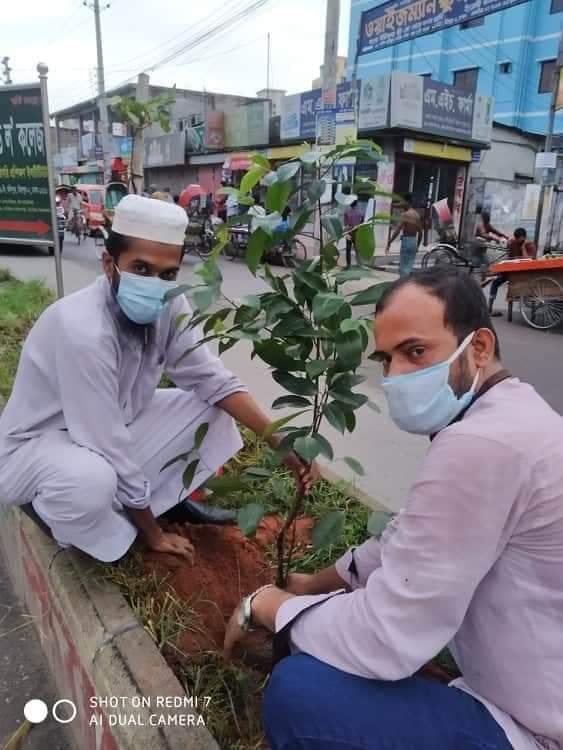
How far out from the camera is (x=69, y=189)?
17203mm

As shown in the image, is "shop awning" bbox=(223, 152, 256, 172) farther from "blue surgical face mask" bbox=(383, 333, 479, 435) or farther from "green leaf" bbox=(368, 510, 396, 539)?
"blue surgical face mask" bbox=(383, 333, 479, 435)

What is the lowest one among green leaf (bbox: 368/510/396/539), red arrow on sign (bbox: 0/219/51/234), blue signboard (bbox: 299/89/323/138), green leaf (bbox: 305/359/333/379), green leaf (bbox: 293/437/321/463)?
green leaf (bbox: 368/510/396/539)

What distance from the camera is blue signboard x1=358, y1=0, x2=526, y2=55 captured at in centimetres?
935

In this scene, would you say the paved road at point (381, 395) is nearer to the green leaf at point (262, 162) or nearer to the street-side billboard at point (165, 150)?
the green leaf at point (262, 162)

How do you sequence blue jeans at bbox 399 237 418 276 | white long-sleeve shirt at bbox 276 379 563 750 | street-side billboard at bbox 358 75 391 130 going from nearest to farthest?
white long-sleeve shirt at bbox 276 379 563 750 → blue jeans at bbox 399 237 418 276 → street-side billboard at bbox 358 75 391 130

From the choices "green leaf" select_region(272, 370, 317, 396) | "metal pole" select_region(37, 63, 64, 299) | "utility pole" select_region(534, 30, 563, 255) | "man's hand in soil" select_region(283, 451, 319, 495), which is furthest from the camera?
"utility pole" select_region(534, 30, 563, 255)

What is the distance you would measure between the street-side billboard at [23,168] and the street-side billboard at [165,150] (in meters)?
17.4

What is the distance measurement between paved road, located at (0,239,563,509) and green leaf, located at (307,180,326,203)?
385 millimetres

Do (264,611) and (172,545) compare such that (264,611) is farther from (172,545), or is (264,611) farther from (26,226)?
(26,226)

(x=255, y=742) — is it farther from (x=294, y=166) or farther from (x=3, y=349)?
(x=3, y=349)

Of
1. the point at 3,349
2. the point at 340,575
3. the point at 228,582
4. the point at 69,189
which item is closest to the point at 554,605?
the point at 340,575

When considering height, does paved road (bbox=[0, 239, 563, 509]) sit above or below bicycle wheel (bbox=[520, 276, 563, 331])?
below

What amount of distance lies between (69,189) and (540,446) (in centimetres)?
1830

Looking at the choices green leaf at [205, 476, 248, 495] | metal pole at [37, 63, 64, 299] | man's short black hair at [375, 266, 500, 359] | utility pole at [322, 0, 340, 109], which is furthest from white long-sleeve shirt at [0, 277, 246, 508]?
utility pole at [322, 0, 340, 109]
